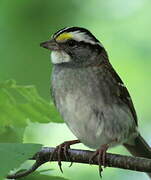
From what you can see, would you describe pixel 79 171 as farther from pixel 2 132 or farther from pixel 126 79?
pixel 2 132

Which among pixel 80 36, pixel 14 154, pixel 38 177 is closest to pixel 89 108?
pixel 80 36

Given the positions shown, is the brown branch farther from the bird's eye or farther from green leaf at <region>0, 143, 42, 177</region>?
the bird's eye

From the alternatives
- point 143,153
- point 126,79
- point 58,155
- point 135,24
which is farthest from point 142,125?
point 58,155

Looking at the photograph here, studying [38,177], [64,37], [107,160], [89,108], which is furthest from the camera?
[64,37]

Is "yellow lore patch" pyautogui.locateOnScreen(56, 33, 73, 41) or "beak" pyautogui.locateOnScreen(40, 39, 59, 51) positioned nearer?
"beak" pyautogui.locateOnScreen(40, 39, 59, 51)

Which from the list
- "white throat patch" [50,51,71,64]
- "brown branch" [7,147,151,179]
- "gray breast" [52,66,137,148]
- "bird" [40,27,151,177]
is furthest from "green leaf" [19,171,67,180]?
"white throat patch" [50,51,71,64]

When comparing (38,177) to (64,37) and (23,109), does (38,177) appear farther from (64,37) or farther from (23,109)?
(64,37)
